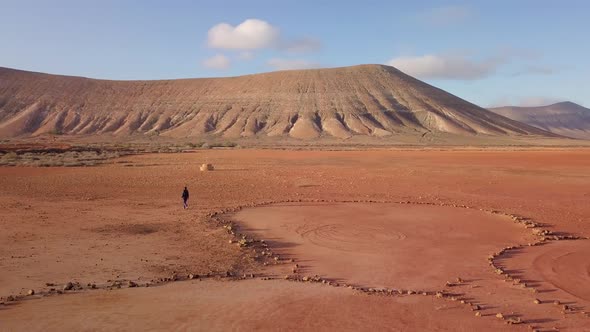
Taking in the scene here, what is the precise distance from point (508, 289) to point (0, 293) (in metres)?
10.6

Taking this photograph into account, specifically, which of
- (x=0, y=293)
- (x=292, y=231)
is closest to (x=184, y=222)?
(x=292, y=231)

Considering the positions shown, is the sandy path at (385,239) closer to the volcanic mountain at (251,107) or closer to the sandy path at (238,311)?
the sandy path at (238,311)

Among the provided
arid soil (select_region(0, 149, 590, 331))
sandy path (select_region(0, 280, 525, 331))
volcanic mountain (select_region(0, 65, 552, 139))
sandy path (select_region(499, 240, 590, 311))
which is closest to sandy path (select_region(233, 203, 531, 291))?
arid soil (select_region(0, 149, 590, 331))

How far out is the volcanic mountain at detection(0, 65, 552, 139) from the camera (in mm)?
112250

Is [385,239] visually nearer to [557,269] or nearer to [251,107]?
[557,269]

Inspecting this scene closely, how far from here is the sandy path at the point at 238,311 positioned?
880cm

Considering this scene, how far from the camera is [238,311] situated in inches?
375

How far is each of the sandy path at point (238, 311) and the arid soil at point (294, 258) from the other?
0.04m

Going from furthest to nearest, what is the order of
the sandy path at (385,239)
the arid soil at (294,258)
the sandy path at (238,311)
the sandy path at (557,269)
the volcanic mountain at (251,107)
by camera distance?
1. the volcanic mountain at (251,107)
2. the sandy path at (385,239)
3. the sandy path at (557,269)
4. the arid soil at (294,258)
5. the sandy path at (238,311)

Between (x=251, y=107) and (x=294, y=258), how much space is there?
113 m

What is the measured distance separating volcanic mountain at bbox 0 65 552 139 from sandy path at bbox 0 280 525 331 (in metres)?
94.0

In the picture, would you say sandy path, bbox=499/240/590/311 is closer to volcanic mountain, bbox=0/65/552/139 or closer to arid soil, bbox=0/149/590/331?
arid soil, bbox=0/149/590/331

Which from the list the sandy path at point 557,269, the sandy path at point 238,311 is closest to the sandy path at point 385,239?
the sandy path at point 557,269

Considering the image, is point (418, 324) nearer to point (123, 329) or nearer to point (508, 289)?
point (508, 289)
